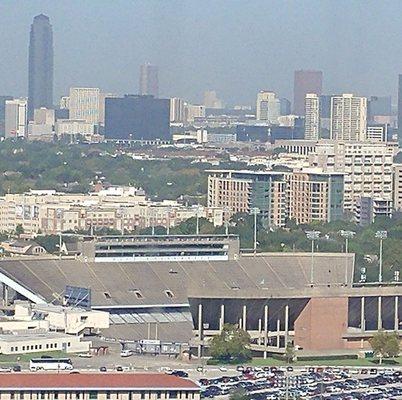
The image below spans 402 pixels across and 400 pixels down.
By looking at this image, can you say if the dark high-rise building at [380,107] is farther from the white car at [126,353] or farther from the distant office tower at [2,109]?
the white car at [126,353]

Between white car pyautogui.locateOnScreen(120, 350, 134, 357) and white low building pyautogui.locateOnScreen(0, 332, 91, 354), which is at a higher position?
white low building pyautogui.locateOnScreen(0, 332, 91, 354)

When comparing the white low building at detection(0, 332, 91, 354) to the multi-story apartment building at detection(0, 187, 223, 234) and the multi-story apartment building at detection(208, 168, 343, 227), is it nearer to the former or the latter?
the multi-story apartment building at detection(0, 187, 223, 234)

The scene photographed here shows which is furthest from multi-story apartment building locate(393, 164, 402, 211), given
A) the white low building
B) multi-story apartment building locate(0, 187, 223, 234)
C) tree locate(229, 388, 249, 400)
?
tree locate(229, 388, 249, 400)

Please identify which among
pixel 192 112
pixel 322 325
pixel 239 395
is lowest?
pixel 239 395

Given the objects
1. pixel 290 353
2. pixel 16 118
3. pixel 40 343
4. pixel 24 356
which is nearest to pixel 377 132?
pixel 16 118

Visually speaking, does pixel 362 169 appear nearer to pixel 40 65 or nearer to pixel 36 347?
pixel 36 347

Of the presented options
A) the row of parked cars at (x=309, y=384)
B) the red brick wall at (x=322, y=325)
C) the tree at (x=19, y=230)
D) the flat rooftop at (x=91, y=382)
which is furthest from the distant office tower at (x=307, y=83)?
the flat rooftop at (x=91, y=382)
